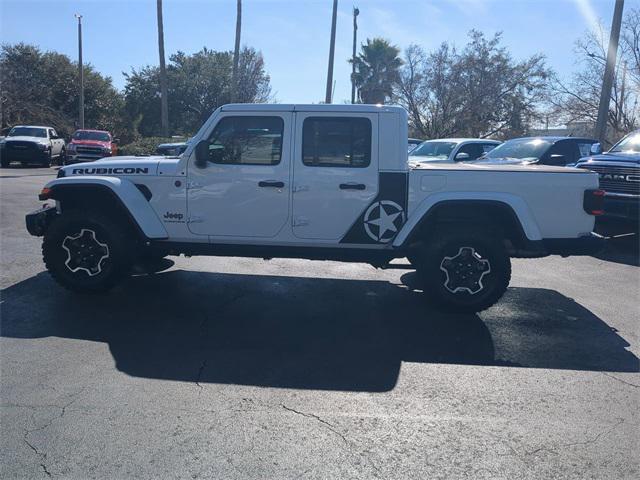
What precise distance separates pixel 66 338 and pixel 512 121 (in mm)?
29611

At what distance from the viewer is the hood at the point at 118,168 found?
6.13 m

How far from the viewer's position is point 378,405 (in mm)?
3934

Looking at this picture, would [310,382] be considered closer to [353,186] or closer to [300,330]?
[300,330]

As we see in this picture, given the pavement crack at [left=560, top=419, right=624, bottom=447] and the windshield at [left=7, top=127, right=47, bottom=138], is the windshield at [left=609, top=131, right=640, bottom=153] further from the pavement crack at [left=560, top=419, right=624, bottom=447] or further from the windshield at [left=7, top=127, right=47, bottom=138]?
the windshield at [left=7, top=127, right=47, bottom=138]

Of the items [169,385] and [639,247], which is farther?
[639,247]

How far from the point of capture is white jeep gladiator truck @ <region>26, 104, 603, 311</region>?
5793 millimetres

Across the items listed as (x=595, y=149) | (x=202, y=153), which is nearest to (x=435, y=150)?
(x=595, y=149)

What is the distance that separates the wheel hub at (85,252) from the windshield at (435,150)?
9.47 meters

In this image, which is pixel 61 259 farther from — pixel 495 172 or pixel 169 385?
pixel 495 172

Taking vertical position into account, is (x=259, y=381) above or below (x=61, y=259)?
below

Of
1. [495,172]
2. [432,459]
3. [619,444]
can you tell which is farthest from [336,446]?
[495,172]

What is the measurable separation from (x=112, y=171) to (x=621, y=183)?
8.03m

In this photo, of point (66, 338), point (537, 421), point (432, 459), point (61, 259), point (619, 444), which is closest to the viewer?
point (432, 459)

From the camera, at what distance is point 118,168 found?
620cm
